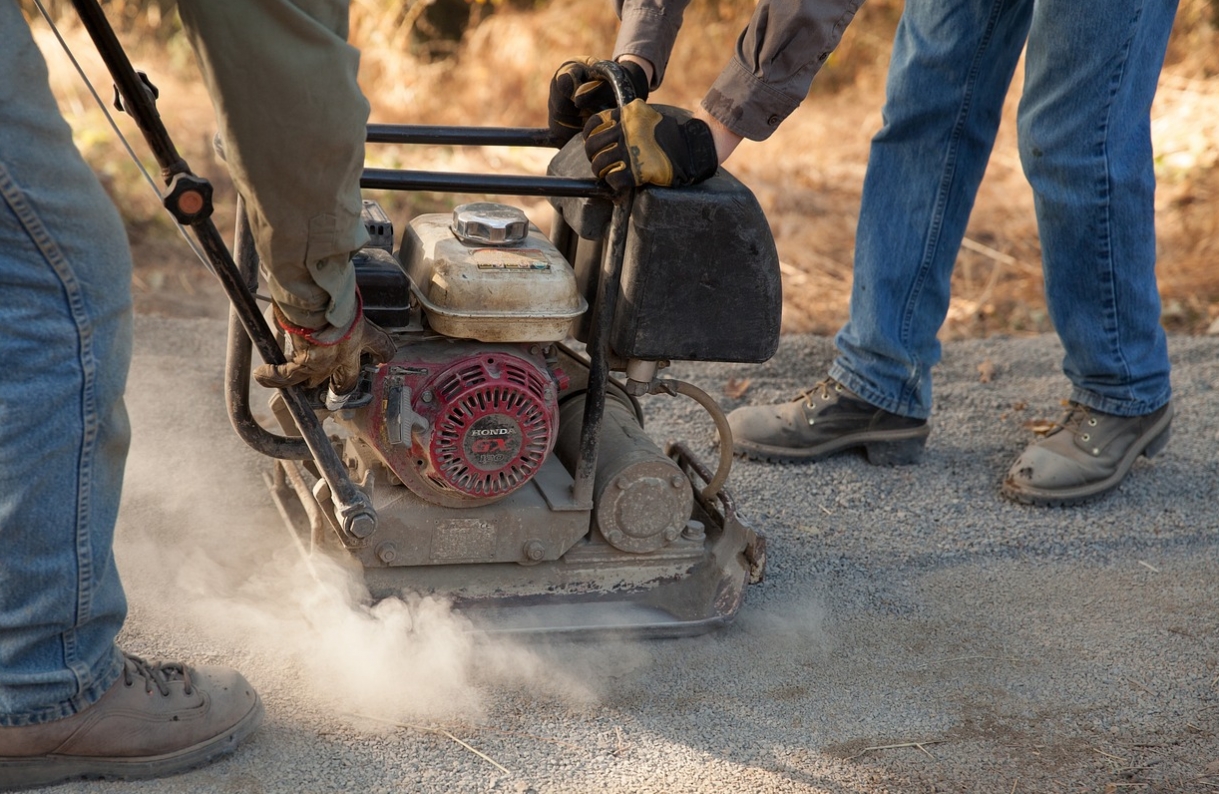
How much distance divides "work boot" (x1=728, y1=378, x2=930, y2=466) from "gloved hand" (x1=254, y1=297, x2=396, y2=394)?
155cm

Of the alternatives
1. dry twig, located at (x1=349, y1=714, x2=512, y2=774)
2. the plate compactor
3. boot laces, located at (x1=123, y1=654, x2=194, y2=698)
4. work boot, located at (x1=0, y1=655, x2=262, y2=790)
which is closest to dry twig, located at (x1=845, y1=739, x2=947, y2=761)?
the plate compactor

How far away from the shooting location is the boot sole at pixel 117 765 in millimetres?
1920

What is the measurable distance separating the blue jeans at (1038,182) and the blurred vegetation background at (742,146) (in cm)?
125

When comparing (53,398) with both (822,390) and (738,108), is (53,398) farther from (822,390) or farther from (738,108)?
(822,390)

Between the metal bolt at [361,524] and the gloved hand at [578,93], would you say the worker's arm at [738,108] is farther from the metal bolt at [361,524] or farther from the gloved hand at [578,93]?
the metal bolt at [361,524]

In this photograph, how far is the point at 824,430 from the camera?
347 cm

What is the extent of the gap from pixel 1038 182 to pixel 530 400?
1645 mm

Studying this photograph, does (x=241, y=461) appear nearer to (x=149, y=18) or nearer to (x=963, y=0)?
(x=963, y=0)

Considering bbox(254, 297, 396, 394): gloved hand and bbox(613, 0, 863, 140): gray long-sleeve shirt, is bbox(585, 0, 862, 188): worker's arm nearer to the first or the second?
bbox(613, 0, 863, 140): gray long-sleeve shirt

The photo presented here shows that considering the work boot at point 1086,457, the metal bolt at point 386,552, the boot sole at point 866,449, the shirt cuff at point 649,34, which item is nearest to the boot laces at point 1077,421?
the work boot at point 1086,457

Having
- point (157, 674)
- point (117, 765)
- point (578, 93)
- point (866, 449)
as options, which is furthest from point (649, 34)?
point (117, 765)

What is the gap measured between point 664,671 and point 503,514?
0.48m

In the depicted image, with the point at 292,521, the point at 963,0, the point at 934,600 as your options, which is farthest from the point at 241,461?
the point at 963,0

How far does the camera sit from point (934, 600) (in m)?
2.91
